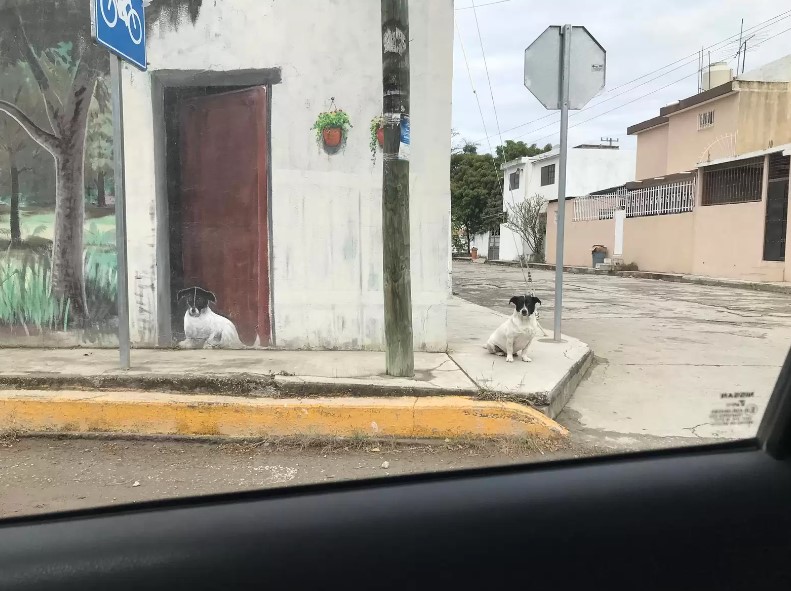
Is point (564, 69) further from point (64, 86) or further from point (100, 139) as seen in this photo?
point (64, 86)

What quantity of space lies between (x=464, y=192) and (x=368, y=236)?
3553 centimetres

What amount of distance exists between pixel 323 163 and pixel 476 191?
115ft

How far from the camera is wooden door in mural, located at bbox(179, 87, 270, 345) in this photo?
602 centimetres

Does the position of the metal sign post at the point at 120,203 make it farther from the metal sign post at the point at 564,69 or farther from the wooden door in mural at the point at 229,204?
the metal sign post at the point at 564,69

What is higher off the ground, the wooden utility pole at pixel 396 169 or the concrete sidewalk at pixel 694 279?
the wooden utility pole at pixel 396 169

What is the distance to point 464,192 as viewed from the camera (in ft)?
134

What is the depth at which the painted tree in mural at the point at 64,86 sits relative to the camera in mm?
5938

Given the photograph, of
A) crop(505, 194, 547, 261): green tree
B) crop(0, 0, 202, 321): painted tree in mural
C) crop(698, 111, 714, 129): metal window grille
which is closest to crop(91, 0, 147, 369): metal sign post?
crop(0, 0, 202, 321): painted tree in mural

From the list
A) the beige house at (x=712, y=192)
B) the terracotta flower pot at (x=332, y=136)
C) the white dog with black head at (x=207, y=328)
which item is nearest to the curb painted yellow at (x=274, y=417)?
the white dog with black head at (x=207, y=328)

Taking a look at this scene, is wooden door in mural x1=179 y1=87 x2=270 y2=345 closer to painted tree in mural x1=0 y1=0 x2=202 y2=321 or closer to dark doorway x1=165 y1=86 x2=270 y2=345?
dark doorway x1=165 y1=86 x2=270 y2=345

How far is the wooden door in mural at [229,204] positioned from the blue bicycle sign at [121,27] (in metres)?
1.02

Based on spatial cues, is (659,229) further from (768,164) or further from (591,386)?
(591,386)

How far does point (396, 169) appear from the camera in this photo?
4.61 meters

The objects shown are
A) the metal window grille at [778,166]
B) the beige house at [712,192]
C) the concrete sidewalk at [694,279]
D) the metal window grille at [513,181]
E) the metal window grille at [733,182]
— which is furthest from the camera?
the metal window grille at [513,181]
